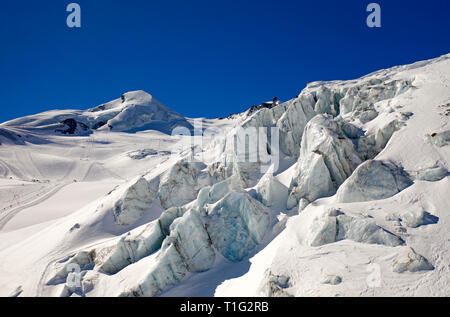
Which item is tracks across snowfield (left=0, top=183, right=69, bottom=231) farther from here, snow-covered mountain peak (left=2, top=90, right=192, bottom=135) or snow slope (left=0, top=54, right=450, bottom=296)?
snow-covered mountain peak (left=2, top=90, right=192, bottom=135)

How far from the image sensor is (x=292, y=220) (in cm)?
1848

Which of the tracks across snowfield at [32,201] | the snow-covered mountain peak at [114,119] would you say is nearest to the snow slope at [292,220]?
the tracks across snowfield at [32,201]

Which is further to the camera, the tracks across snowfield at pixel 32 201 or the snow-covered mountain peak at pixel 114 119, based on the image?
the snow-covered mountain peak at pixel 114 119

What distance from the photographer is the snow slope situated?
1340cm

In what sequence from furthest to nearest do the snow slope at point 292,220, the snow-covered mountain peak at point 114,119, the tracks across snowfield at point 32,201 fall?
the snow-covered mountain peak at point 114,119 < the tracks across snowfield at point 32,201 < the snow slope at point 292,220

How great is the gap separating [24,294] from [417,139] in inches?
1115

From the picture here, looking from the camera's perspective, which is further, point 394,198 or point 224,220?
point 224,220

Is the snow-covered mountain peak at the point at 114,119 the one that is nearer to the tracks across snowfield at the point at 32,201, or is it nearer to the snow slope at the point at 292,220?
the tracks across snowfield at the point at 32,201

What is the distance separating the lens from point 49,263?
22.7m

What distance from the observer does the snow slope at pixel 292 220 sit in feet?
44.0
